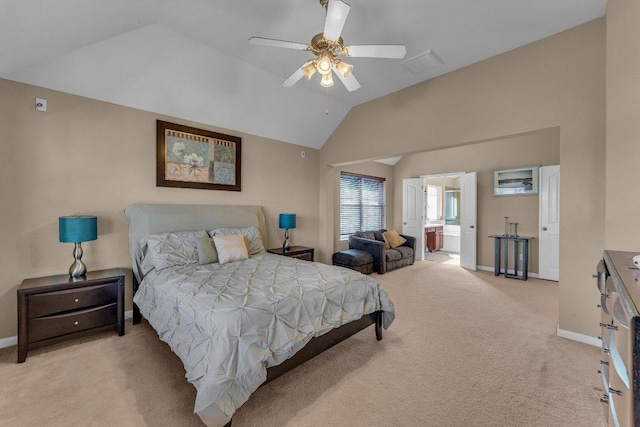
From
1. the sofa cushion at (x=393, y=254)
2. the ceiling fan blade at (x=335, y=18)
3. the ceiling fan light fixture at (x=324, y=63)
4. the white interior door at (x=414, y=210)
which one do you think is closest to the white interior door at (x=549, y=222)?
the white interior door at (x=414, y=210)

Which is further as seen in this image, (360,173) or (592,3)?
(360,173)

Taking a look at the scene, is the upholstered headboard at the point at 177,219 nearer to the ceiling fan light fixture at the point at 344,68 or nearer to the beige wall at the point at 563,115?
the ceiling fan light fixture at the point at 344,68

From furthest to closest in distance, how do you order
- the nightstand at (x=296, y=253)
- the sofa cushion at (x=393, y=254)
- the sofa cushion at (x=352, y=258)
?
the sofa cushion at (x=393, y=254) < the sofa cushion at (x=352, y=258) < the nightstand at (x=296, y=253)

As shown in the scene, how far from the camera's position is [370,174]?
23.1 feet

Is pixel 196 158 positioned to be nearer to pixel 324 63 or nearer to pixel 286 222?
pixel 286 222

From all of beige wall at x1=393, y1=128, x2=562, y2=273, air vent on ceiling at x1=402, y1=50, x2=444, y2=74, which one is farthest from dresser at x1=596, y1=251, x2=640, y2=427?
beige wall at x1=393, y1=128, x2=562, y2=273

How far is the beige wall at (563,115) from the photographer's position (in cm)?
267

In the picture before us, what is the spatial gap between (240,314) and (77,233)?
2.16 metres

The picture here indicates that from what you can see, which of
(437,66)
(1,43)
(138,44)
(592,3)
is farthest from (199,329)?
(592,3)

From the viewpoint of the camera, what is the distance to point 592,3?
96.4 inches

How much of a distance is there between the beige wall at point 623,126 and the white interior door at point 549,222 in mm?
3307

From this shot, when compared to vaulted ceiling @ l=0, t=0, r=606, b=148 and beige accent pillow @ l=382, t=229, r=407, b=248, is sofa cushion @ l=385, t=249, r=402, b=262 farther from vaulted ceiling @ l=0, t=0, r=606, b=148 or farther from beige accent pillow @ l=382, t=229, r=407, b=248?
vaulted ceiling @ l=0, t=0, r=606, b=148

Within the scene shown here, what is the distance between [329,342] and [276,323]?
660mm

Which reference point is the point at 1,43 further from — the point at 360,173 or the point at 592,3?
the point at 360,173
